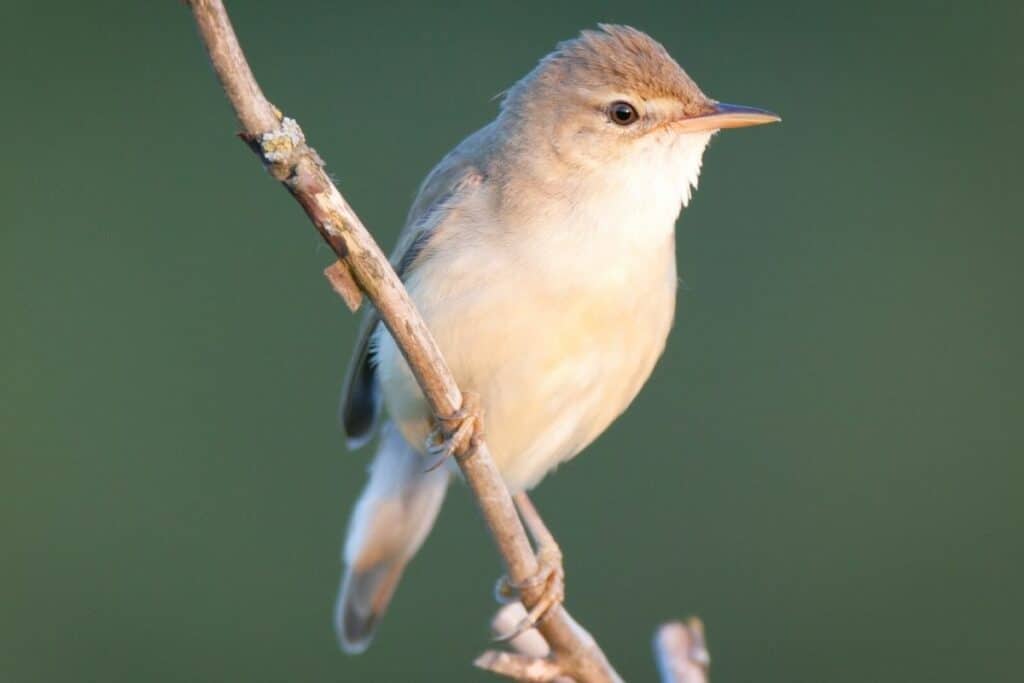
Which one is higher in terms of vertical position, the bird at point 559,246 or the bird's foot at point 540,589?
the bird at point 559,246

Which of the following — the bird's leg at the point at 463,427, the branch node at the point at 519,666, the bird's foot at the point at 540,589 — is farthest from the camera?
the bird's foot at the point at 540,589

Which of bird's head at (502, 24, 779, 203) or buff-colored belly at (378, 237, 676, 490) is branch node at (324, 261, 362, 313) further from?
bird's head at (502, 24, 779, 203)

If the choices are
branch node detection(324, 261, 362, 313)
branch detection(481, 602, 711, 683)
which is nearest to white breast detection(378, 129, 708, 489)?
branch detection(481, 602, 711, 683)

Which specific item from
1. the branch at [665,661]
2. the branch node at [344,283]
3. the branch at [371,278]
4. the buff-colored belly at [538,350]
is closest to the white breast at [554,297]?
the buff-colored belly at [538,350]

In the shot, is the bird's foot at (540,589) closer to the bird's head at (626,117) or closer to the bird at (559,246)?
the bird at (559,246)

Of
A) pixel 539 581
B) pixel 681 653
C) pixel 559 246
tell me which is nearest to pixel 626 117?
pixel 559 246

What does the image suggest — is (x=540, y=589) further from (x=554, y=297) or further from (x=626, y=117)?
(x=626, y=117)
